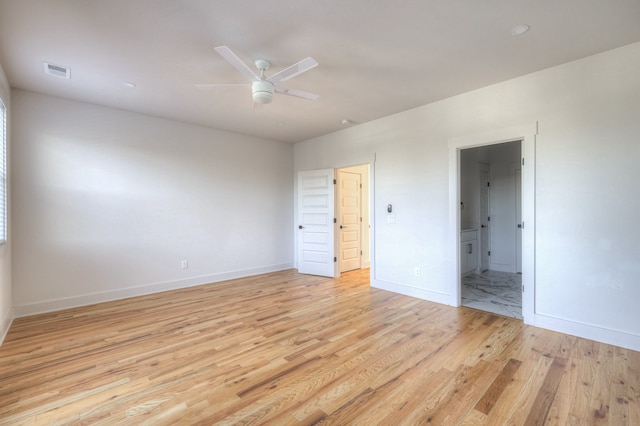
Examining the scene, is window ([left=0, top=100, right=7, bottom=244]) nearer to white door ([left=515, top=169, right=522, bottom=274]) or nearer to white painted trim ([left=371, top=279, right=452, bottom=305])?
white painted trim ([left=371, top=279, right=452, bottom=305])

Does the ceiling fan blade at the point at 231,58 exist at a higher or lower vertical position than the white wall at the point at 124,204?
higher

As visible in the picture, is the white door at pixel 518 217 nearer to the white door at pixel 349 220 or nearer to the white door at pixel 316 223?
the white door at pixel 349 220

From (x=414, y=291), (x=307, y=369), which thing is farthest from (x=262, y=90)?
(x=414, y=291)

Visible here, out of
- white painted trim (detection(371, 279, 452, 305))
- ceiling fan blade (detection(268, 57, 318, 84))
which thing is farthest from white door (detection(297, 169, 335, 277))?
ceiling fan blade (detection(268, 57, 318, 84))

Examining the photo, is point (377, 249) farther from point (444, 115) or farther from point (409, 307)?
point (444, 115)

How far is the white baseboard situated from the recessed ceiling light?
517cm

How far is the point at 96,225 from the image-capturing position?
4023mm

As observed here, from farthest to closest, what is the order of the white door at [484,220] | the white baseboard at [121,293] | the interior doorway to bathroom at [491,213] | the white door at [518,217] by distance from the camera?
the white door at [484,220] → the white door at [518,217] → the interior doorway to bathroom at [491,213] → the white baseboard at [121,293]

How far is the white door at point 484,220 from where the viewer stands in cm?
599

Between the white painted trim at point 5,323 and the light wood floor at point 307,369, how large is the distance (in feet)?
0.24

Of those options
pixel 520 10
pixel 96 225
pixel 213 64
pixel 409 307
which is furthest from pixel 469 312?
pixel 96 225

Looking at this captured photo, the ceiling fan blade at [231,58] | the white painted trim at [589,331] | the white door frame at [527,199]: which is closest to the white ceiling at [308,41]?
the ceiling fan blade at [231,58]

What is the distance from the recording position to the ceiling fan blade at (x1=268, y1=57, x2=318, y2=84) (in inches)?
89.9

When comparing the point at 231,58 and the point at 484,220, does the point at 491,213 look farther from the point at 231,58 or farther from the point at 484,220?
the point at 231,58
